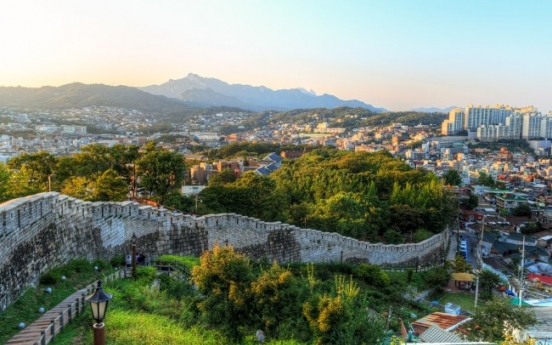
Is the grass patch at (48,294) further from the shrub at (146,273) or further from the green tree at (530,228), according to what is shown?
the green tree at (530,228)

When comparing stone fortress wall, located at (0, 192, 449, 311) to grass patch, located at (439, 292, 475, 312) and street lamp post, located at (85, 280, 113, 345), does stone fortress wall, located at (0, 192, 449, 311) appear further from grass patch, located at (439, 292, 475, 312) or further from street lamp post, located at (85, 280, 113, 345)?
street lamp post, located at (85, 280, 113, 345)

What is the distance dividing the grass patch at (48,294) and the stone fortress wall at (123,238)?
16cm

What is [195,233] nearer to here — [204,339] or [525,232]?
[204,339]

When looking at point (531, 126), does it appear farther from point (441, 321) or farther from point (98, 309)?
point (98, 309)

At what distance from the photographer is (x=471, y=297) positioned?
19375 mm

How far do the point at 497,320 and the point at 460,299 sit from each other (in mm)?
10967

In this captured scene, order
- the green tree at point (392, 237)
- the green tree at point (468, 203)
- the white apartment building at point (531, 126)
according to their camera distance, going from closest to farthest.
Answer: the green tree at point (392, 237) < the green tree at point (468, 203) < the white apartment building at point (531, 126)

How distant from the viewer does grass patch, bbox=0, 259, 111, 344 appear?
6.82 metres

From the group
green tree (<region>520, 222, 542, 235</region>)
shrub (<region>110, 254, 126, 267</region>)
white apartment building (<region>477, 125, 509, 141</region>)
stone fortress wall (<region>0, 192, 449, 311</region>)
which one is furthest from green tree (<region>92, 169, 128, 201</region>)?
white apartment building (<region>477, 125, 509, 141</region>)

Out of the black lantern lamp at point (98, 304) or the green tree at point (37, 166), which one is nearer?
the black lantern lamp at point (98, 304)

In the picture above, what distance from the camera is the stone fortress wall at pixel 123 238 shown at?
7840mm

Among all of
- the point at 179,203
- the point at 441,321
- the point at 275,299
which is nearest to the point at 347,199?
the point at 179,203

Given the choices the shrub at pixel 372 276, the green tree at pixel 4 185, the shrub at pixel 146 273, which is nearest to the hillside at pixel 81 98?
the green tree at pixel 4 185

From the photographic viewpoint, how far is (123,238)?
477 inches
